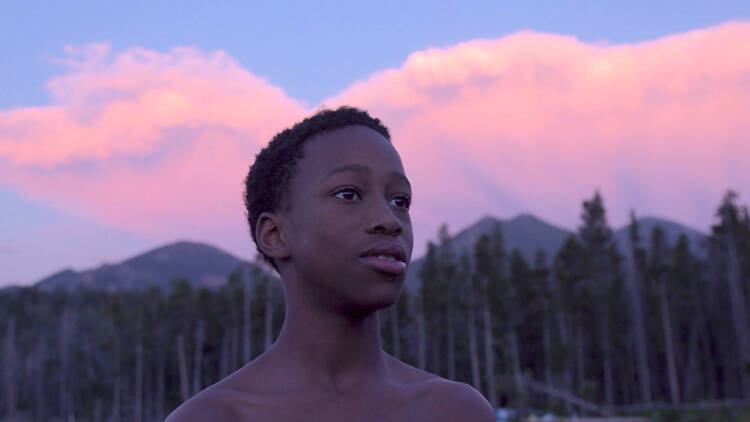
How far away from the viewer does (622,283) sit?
69.8 metres

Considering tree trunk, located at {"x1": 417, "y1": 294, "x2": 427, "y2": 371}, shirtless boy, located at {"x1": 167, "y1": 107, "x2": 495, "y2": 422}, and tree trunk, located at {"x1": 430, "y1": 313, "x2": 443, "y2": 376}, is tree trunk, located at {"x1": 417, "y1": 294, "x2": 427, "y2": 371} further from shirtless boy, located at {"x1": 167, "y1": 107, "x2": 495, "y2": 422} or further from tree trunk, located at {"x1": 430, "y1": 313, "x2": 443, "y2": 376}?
shirtless boy, located at {"x1": 167, "y1": 107, "x2": 495, "y2": 422}

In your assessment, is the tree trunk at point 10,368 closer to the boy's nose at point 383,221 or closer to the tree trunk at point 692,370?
the tree trunk at point 692,370

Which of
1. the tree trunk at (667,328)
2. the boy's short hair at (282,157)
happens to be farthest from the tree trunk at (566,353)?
the boy's short hair at (282,157)

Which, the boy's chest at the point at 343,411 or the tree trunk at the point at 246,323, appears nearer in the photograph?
the boy's chest at the point at 343,411

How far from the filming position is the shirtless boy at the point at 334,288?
3.04 m

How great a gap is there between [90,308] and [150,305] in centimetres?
2468

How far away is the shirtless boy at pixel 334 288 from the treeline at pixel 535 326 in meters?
55.0

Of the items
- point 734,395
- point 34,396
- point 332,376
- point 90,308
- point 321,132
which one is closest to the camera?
point 332,376

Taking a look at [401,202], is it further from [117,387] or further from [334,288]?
[117,387]

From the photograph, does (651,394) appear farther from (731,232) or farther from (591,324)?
(731,232)

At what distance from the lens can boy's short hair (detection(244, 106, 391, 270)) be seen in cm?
337

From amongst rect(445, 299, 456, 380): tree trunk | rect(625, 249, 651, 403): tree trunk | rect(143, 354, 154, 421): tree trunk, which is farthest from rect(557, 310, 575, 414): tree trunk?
rect(143, 354, 154, 421): tree trunk

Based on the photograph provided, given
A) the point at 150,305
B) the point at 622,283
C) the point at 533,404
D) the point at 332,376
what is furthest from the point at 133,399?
the point at 332,376

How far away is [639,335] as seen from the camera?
6888 cm
